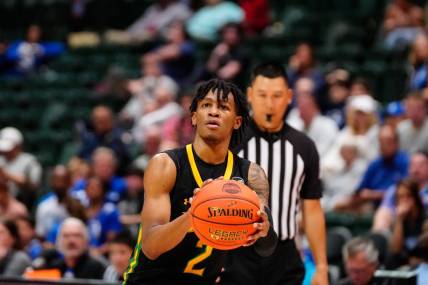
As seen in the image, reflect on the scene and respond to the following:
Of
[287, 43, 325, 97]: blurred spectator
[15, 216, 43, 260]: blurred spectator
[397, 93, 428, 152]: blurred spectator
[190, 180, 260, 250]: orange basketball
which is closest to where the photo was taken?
[190, 180, 260, 250]: orange basketball

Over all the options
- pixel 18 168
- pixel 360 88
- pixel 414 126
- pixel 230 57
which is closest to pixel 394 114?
pixel 360 88

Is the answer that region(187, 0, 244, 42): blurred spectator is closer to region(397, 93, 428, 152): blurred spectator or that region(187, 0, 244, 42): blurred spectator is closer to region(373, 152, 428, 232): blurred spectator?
region(397, 93, 428, 152): blurred spectator

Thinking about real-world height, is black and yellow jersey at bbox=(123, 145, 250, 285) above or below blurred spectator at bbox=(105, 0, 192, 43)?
below

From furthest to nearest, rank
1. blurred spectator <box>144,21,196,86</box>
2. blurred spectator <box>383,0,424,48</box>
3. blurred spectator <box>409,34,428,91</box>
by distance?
blurred spectator <box>144,21,196,86</box>, blurred spectator <box>383,0,424,48</box>, blurred spectator <box>409,34,428,91</box>

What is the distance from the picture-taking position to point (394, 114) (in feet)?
40.1

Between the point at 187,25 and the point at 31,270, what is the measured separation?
7.04 m

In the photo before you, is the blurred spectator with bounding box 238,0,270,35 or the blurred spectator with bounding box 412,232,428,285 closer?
the blurred spectator with bounding box 412,232,428,285

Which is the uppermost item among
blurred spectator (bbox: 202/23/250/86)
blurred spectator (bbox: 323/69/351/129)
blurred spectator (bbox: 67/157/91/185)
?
blurred spectator (bbox: 202/23/250/86)

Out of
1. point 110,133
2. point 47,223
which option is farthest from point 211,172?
point 110,133

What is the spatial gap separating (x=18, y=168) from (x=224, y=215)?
8.69 meters

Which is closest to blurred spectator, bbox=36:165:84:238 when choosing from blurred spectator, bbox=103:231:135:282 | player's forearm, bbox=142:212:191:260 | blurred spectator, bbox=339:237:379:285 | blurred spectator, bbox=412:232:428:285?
blurred spectator, bbox=103:231:135:282

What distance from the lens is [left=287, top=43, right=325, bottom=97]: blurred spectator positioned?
13.0 m

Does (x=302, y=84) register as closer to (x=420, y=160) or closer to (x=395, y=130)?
(x=395, y=130)

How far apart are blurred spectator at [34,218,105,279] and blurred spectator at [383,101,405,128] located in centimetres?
367
